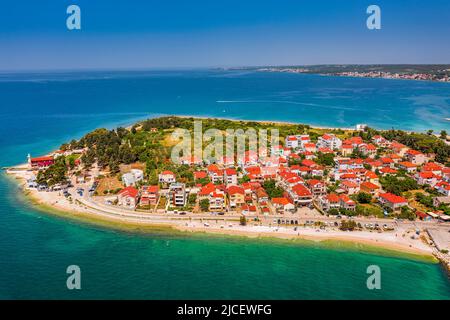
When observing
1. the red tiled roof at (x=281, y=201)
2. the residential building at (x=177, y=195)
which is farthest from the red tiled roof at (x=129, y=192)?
the red tiled roof at (x=281, y=201)

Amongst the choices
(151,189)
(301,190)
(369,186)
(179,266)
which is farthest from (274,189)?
(179,266)

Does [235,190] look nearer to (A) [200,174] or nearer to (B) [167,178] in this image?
(A) [200,174]

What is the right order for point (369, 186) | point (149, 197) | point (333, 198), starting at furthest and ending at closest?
point (369, 186)
point (149, 197)
point (333, 198)

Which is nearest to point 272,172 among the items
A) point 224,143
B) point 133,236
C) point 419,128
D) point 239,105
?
point 224,143

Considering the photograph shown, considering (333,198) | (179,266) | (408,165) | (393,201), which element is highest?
(408,165)

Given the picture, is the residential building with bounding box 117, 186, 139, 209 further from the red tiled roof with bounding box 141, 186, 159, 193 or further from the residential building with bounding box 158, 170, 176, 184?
the residential building with bounding box 158, 170, 176, 184

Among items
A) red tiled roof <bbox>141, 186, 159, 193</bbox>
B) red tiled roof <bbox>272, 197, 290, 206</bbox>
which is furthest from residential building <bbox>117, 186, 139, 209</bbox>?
red tiled roof <bbox>272, 197, 290, 206</bbox>

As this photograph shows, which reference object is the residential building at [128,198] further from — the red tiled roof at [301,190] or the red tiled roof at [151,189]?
the red tiled roof at [301,190]

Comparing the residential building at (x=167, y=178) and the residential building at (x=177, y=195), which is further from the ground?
the residential building at (x=167, y=178)
